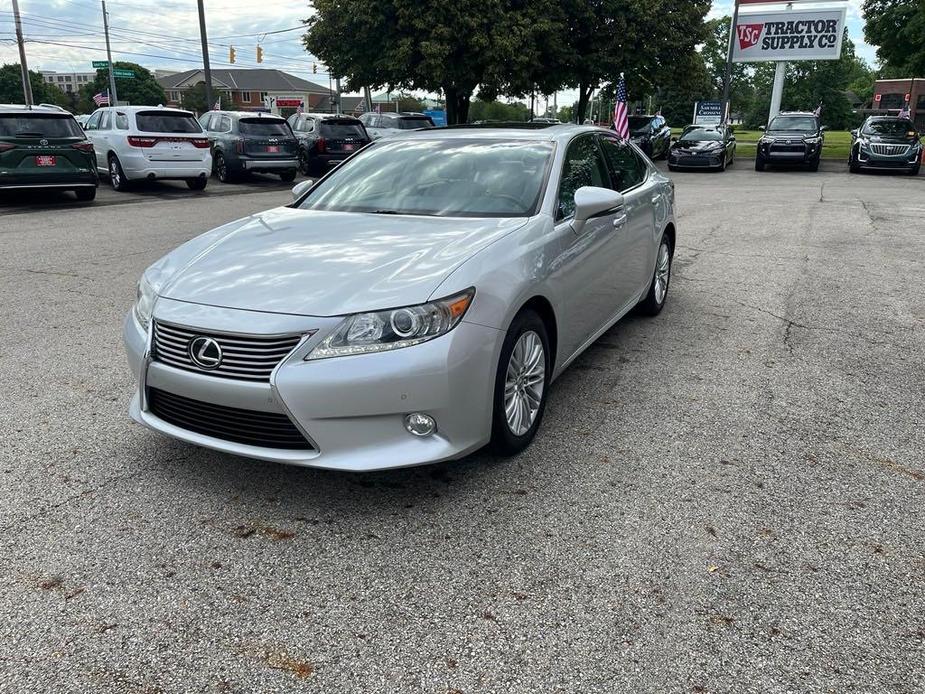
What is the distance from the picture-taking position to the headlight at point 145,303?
11.3ft

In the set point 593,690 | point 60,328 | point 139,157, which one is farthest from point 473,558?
point 139,157

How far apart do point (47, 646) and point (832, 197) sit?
17.4 meters

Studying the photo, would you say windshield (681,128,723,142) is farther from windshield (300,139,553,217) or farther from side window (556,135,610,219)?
windshield (300,139,553,217)

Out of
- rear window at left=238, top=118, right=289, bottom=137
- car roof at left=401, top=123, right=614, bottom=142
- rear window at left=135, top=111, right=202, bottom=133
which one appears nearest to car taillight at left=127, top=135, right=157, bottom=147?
rear window at left=135, top=111, right=202, bottom=133

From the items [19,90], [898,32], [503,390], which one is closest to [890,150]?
[898,32]

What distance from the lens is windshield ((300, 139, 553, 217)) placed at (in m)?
4.20

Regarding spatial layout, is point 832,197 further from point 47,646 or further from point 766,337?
point 47,646

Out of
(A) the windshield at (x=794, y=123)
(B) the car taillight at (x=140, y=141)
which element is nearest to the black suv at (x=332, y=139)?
(B) the car taillight at (x=140, y=141)

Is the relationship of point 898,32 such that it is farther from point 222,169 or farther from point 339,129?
point 222,169

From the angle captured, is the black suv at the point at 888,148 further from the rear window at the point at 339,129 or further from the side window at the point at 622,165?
the side window at the point at 622,165

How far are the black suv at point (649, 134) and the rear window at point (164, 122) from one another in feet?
53.9

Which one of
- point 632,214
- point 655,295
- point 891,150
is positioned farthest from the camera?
point 891,150

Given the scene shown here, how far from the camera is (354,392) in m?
2.94

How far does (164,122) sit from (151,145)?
587 mm
